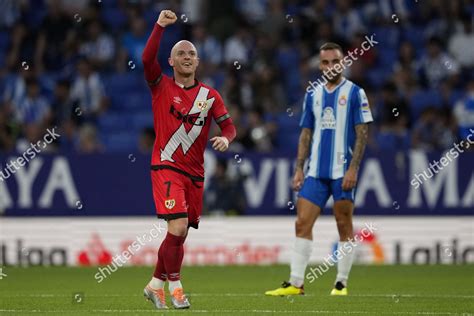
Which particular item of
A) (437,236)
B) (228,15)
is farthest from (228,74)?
(437,236)

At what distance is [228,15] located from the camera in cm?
2612

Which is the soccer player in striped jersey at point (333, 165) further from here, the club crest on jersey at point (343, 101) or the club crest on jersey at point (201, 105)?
the club crest on jersey at point (201, 105)

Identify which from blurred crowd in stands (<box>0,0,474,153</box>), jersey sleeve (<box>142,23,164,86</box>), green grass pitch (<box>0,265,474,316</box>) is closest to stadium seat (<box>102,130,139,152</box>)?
blurred crowd in stands (<box>0,0,474,153</box>)

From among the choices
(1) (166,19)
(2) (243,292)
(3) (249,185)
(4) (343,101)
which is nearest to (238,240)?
(3) (249,185)

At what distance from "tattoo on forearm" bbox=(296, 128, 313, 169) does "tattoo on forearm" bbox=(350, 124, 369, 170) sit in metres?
0.56

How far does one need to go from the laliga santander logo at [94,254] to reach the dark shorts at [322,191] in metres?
7.68

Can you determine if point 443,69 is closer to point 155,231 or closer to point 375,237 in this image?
point 375,237

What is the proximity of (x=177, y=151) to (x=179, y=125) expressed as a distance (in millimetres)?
243

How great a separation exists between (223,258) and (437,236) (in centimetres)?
364

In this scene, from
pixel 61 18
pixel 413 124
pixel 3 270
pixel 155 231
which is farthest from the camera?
pixel 61 18

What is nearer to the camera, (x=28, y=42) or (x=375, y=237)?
(x=375, y=237)

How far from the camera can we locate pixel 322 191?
41.8ft

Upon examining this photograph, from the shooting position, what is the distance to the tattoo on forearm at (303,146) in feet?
42.2

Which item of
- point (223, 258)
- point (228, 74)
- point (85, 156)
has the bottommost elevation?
point (223, 258)
